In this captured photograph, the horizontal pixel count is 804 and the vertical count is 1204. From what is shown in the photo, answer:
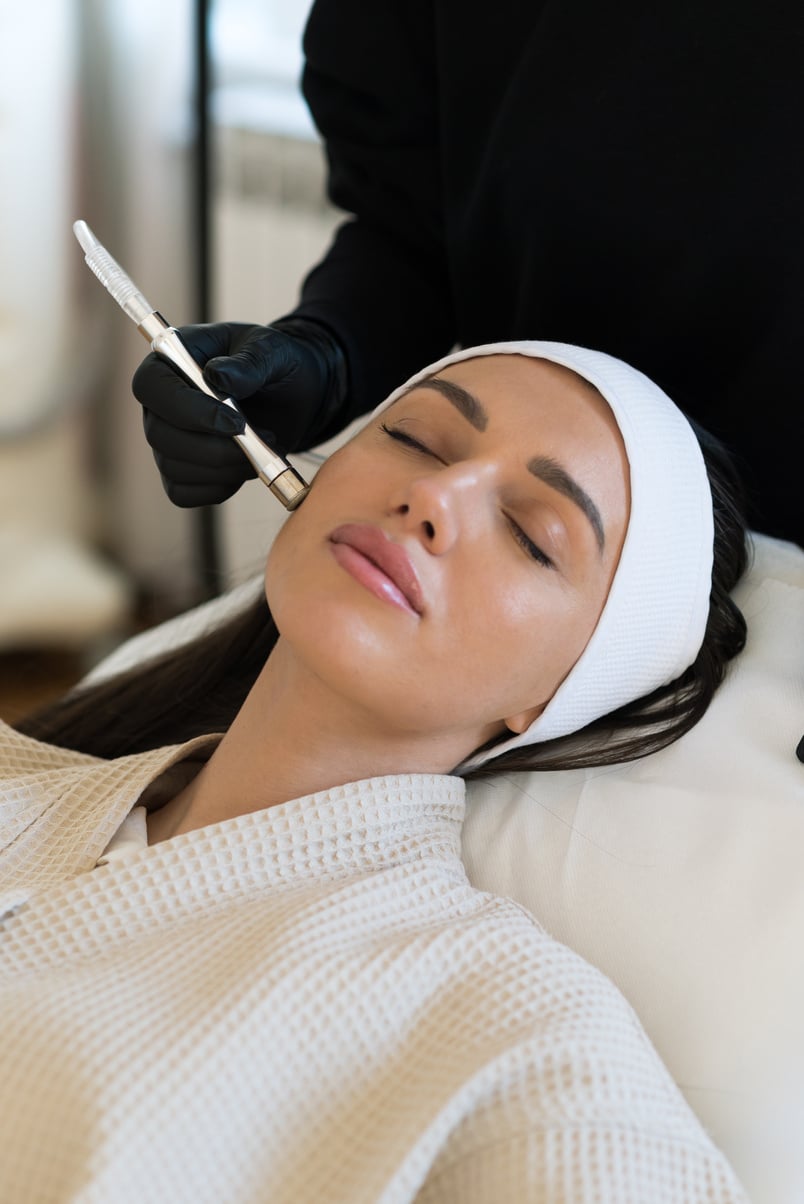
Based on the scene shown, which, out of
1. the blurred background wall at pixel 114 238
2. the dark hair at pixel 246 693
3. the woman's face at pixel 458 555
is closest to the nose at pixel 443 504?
the woman's face at pixel 458 555

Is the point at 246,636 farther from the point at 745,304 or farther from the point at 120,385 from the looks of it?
the point at 120,385

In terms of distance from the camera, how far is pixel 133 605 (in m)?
2.75

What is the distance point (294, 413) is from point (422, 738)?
405 millimetres

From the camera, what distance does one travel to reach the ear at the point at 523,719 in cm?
112

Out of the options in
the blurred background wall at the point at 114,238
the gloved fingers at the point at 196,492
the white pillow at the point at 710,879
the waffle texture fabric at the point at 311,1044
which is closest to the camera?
the waffle texture fabric at the point at 311,1044

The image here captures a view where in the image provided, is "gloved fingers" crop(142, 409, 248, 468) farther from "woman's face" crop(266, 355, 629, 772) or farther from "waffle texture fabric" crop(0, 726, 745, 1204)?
"waffle texture fabric" crop(0, 726, 745, 1204)

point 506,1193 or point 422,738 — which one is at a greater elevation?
point 422,738

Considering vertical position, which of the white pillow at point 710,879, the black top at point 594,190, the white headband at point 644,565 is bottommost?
the white pillow at point 710,879

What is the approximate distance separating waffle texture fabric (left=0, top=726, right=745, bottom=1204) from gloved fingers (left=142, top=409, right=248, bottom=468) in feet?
1.02

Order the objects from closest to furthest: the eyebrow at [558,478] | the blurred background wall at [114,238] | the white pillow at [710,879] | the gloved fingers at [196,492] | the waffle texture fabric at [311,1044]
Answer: the waffle texture fabric at [311,1044]
the white pillow at [710,879]
the eyebrow at [558,478]
the gloved fingers at [196,492]
the blurred background wall at [114,238]

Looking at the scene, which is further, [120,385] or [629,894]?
[120,385]

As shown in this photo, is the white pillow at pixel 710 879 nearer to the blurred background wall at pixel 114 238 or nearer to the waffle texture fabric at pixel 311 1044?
the waffle texture fabric at pixel 311 1044

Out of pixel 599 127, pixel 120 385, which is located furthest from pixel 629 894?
pixel 120 385

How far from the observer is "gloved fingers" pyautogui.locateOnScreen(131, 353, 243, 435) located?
1.08 meters
